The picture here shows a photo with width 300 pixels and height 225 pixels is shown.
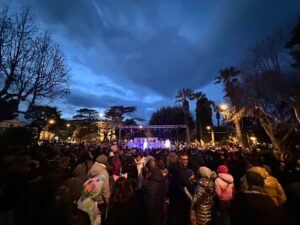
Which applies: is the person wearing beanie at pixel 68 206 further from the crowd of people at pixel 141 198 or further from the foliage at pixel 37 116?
the foliage at pixel 37 116

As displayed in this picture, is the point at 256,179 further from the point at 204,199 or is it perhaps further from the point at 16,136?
the point at 16,136

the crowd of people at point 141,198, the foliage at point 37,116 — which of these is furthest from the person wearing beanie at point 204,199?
the foliage at point 37,116

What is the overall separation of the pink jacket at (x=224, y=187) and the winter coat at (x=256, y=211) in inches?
66.3

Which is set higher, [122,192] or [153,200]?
[122,192]

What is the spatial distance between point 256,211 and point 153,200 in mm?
1814

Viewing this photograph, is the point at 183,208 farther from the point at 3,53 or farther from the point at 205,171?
the point at 3,53

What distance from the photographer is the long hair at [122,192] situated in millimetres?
3508

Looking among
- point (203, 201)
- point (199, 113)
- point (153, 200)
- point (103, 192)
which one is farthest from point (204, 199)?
point (199, 113)

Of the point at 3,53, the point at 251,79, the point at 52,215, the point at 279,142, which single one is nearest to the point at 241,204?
the point at 52,215

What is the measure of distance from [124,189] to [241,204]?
1935 millimetres

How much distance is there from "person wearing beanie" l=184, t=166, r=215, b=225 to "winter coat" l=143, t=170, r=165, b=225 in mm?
668

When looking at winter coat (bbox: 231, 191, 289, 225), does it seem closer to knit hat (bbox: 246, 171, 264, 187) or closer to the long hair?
knit hat (bbox: 246, 171, 264, 187)

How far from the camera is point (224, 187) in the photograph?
13.7ft

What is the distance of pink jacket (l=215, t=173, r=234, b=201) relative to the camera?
4171 mm
